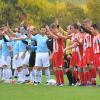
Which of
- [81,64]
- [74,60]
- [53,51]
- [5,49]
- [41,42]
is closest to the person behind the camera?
[81,64]

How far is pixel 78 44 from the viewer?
1977 cm

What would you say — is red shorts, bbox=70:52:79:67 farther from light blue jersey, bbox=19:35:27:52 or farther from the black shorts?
light blue jersey, bbox=19:35:27:52

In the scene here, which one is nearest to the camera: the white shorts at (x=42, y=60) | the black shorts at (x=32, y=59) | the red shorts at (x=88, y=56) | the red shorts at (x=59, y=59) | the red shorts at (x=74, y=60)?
the red shorts at (x=88, y=56)

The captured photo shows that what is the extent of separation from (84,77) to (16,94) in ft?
13.9

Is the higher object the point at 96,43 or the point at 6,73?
the point at 96,43

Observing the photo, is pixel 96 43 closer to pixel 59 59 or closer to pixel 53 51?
pixel 59 59

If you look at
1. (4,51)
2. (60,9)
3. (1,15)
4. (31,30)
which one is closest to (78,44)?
(31,30)

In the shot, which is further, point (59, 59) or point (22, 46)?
point (22, 46)

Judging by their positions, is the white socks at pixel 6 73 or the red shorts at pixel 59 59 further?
the white socks at pixel 6 73

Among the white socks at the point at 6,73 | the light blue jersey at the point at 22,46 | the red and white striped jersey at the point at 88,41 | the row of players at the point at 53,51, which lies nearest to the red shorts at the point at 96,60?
the row of players at the point at 53,51

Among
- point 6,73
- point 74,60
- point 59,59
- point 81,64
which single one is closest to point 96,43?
point 81,64

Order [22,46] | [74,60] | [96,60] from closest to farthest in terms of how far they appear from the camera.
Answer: [96,60] → [74,60] → [22,46]

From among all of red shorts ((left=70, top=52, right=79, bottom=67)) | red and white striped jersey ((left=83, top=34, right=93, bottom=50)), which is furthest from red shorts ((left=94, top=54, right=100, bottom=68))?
red shorts ((left=70, top=52, right=79, bottom=67))

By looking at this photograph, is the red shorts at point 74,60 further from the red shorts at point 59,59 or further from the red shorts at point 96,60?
the red shorts at point 96,60
